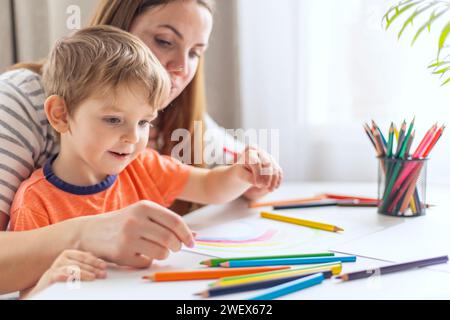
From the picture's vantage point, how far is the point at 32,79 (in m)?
0.85

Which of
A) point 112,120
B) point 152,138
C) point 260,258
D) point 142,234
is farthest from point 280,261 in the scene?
point 152,138

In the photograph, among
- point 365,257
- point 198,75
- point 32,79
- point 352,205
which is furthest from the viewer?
point 198,75

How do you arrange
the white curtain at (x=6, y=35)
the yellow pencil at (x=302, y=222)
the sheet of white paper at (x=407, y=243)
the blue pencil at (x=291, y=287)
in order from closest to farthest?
the blue pencil at (x=291, y=287)
the sheet of white paper at (x=407, y=243)
the yellow pencil at (x=302, y=222)
the white curtain at (x=6, y=35)

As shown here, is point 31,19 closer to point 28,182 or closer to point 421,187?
point 28,182

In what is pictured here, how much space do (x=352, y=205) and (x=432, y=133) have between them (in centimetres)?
18

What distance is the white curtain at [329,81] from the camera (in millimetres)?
1374

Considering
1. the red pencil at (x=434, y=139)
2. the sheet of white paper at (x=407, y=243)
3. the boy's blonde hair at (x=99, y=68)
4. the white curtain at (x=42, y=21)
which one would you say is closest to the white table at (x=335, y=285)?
the sheet of white paper at (x=407, y=243)

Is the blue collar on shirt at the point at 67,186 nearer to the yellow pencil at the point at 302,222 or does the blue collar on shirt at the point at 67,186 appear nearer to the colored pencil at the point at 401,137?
the yellow pencil at the point at 302,222

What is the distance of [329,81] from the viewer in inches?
58.0

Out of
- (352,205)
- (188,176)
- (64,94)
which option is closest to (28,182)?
(64,94)

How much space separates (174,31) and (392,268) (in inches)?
19.4

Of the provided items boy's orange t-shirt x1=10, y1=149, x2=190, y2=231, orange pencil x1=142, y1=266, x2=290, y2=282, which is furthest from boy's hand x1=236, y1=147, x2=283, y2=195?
orange pencil x1=142, y1=266, x2=290, y2=282

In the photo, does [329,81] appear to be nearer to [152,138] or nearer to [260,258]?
[152,138]

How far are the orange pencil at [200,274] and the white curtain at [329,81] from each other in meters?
0.88
